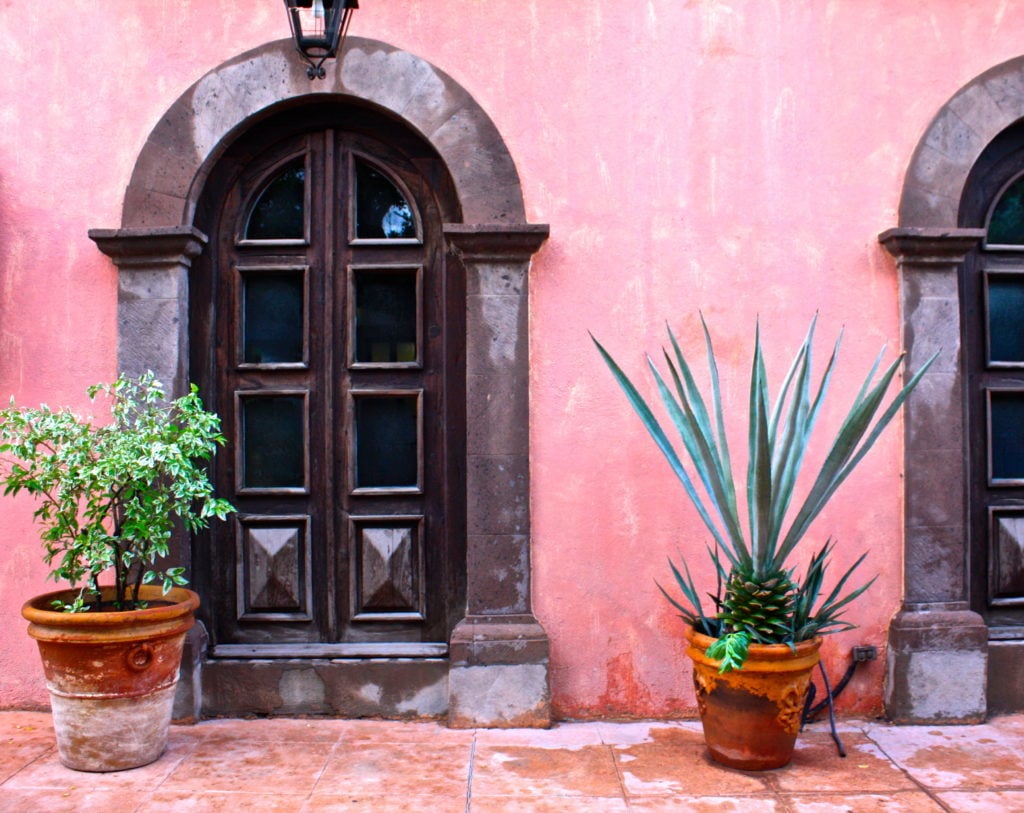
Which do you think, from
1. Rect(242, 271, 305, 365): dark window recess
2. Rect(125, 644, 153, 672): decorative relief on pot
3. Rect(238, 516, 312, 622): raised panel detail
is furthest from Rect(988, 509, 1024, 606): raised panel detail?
Rect(125, 644, 153, 672): decorative relief on pot

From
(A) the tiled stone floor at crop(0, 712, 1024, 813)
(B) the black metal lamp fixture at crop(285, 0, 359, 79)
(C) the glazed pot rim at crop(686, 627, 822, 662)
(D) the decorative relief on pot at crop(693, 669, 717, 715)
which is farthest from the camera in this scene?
(B) the black metal lamp fixture at crop(285, 0, 359, 79)

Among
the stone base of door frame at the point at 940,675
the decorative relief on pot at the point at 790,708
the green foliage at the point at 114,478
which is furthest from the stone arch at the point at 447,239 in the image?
the stone base of door frame at the point at 940,675

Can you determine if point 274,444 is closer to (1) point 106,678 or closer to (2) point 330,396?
(2) point 330,396

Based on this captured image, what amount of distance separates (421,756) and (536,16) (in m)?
3.24

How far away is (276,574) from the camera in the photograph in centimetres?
427

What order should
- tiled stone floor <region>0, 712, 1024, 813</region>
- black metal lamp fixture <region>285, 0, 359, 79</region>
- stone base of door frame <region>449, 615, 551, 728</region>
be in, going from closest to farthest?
tiled stone floor <region>0, 712, 1024, 813</region>
black metal lamp fixture <region>285, 0, 359, 79</region>
stone base of door frame <region>449, 615, 551, 728</region>

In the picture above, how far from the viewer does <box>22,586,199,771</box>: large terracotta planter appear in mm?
3412

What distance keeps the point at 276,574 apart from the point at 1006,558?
343 cm

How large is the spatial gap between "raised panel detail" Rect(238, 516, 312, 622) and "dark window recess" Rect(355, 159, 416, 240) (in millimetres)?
1394

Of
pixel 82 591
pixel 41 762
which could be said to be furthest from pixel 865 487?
pixel 41 762

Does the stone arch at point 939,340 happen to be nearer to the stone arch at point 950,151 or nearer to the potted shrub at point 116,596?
the stone arch at point 950,151

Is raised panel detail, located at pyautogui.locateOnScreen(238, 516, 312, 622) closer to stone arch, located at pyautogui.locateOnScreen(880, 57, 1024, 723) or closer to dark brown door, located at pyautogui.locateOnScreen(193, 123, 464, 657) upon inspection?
dark brown door, located at pyautogui.locateOnScreen(193, 123, 464, 657)

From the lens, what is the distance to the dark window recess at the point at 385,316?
14.2 feet

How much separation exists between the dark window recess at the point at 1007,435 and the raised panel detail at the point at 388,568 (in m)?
2.76
